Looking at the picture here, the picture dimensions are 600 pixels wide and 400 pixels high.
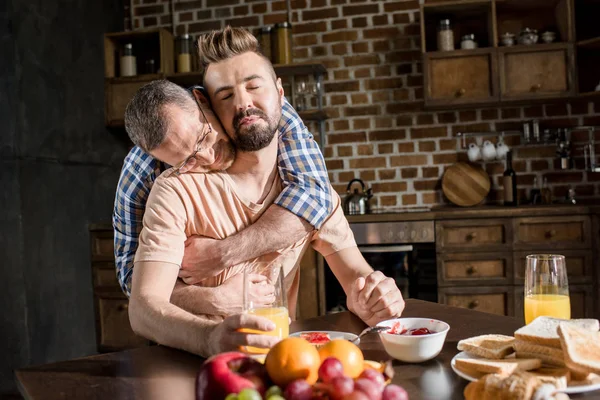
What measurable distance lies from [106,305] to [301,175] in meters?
2.30

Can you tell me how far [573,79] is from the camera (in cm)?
341

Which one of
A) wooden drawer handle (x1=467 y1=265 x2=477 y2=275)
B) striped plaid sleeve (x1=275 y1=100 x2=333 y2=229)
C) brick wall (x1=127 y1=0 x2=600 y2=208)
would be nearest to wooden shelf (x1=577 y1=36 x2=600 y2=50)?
brick wall (x1=127 y1=0 x2=600 y2=208)

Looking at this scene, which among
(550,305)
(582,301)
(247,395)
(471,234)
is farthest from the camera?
(471,234)

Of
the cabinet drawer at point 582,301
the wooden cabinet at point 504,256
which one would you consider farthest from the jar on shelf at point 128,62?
the cabinet drawer at point 582,301

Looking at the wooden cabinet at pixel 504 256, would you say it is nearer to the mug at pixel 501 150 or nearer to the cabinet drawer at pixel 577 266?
the cabinet drawer at pixel 577 266

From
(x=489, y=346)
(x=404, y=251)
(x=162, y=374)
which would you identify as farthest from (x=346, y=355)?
(x=404, y=251)

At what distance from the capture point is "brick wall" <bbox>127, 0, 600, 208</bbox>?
3.83 meters

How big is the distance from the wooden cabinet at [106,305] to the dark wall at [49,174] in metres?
0.06

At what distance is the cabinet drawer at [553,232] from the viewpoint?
3.19 meters

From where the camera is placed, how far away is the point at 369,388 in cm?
70

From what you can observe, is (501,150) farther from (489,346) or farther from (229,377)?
(229,377)

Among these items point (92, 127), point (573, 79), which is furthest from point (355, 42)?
point (92, 127)

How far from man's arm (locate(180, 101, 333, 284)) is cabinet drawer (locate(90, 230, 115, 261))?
80.7 inches

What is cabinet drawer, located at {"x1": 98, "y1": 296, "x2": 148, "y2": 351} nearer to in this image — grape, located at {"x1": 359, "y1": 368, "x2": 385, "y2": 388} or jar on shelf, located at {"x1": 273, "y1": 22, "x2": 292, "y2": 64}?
jar on shelf, located at {"x1": 273, "y1": 22, "x2": 292, "y2": 64}
